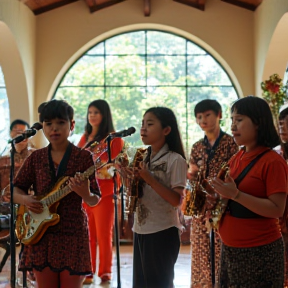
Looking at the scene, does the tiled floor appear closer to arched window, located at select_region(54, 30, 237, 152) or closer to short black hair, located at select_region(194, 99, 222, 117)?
short black hair, located at select_region(194, 99, 222, 117)

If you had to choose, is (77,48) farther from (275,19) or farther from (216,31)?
(275,19)

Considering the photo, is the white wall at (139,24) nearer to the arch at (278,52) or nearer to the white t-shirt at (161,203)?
the arch at (278,52)

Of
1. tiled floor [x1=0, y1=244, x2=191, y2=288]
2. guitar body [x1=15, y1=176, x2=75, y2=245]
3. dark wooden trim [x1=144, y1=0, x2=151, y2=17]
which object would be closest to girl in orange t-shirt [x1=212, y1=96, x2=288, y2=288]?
guitar body [x1=15, y1=176, x2=75, y2=245]

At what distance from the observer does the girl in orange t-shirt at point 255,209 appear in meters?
2.27

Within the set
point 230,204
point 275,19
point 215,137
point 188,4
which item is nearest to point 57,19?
point 188,4

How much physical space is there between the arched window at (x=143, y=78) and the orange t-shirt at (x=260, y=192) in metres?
6.39

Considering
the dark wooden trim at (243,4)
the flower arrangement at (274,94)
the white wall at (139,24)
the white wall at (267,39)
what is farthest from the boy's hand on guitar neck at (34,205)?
the dark wooden trim at (243,4)

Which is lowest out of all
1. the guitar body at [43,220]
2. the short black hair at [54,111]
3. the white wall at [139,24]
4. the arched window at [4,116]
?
the guitar body at [43,220]

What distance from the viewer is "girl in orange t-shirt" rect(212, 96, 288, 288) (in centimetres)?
227

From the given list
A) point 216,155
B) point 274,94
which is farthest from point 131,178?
point 274,94

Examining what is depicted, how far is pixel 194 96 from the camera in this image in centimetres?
881

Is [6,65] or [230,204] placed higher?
[6,65]

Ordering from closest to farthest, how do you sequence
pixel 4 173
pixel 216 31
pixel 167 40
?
pixel 4 173
pixel 216 31
pixel 167 40

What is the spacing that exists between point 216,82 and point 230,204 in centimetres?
653
